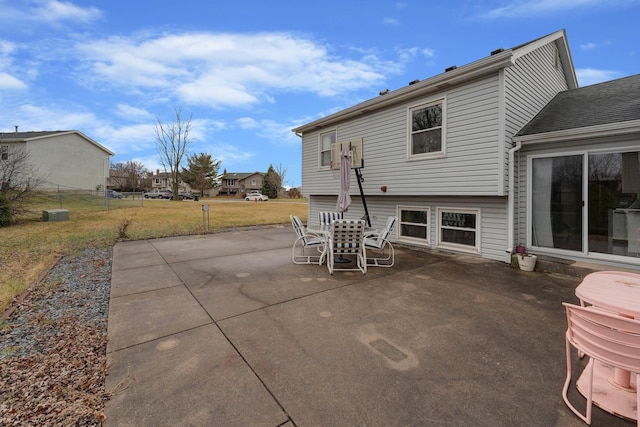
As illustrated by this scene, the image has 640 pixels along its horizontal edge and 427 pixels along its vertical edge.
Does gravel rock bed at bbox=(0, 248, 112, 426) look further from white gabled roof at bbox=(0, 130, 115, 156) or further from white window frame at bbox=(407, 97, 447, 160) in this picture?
white gabled roof at bbox=(0, 130, 115, 156)

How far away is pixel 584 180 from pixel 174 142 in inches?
1571

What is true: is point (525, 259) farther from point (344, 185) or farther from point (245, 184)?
point (245, 184)

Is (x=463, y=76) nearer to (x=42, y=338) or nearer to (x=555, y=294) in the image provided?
(x=555, y=294)

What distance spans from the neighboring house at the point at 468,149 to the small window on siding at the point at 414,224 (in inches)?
1.2

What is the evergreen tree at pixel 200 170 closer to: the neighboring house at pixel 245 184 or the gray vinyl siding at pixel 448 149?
the neighboring house at pixel 245 184

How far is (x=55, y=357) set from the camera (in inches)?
102

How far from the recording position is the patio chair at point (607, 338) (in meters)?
1.61

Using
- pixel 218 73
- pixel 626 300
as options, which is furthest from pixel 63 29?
pixel 626 300


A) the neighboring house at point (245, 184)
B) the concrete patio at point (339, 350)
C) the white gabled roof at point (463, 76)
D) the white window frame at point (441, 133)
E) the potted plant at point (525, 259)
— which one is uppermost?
the neighboring house at point (245, 184)

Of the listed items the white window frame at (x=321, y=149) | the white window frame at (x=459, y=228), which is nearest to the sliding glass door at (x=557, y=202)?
the white window frame at (x=459, y=228)

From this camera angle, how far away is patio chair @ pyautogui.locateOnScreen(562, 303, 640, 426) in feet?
5.27

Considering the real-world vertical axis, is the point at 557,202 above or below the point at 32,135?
below

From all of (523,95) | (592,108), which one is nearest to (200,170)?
(523,95)

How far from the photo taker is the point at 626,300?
6.62ft
